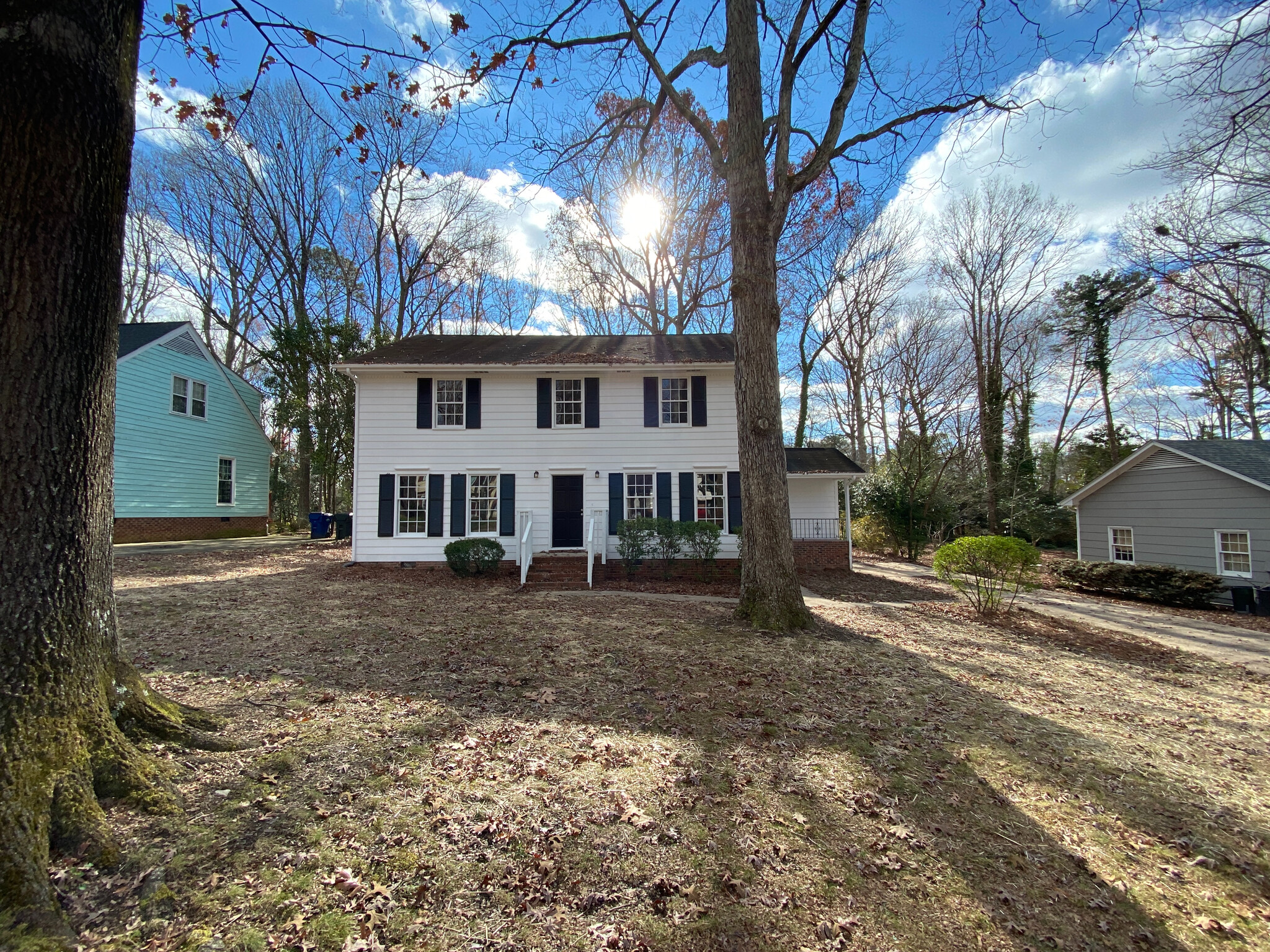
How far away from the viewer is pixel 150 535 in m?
16.4

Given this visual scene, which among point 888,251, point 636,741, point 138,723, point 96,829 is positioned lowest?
point 636,741

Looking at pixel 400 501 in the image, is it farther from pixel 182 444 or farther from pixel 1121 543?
pixel 1121 543

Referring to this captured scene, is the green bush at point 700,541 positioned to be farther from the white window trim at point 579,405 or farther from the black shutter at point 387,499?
the black shutter at point 387,499

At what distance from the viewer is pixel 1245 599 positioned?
450 inches

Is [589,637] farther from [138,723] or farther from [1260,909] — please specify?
[1260,909]

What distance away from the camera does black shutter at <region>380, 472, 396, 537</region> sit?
13016mm

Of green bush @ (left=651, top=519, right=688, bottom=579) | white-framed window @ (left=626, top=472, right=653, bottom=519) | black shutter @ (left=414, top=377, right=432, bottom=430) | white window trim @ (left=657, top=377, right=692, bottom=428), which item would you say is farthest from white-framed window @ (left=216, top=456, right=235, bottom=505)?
green bush @ (left=651, top=519, right=688, bottom=579)

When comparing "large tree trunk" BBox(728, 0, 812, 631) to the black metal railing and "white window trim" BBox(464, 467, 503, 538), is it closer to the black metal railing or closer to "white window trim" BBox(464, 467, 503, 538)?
"white window trim" BBox(464, 467, 503, 538)

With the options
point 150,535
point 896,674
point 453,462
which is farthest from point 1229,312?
point 150,535

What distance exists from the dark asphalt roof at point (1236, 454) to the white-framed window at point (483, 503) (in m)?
17.1

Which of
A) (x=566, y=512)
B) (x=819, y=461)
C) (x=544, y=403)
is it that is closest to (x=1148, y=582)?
(x=819, y=461)

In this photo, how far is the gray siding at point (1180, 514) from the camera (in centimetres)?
1175

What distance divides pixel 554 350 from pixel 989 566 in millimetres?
11245

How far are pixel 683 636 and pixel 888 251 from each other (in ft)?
67.5
